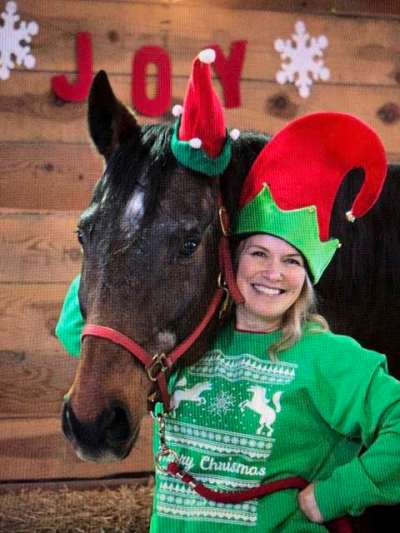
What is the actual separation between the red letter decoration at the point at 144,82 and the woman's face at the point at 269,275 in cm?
85

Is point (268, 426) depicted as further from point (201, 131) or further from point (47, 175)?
point (47, 175)

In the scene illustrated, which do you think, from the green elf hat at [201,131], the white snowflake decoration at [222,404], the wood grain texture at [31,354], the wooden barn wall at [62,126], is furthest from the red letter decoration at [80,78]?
the white snowflake decoration at [222,404]

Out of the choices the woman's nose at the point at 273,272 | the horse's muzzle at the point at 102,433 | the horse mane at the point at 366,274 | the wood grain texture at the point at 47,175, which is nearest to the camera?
the horse's muzzle at the point at 102,433

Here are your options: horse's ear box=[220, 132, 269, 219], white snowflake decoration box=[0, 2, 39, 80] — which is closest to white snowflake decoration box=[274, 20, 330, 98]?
white snowflake decoration box=[0, 2, 39, 80]

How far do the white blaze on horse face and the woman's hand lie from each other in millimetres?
314

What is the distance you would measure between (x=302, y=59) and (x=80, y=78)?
506mm

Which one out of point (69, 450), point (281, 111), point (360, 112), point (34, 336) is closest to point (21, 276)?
point (34, 336)

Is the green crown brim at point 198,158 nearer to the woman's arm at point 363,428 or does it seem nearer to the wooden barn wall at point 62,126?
the woman's arm at point 363,428

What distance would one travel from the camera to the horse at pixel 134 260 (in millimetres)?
629

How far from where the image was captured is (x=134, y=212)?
26.2 inches

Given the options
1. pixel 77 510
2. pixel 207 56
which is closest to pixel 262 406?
pixel 207 56

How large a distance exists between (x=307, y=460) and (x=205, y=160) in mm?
330

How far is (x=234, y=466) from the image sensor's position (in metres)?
0.72

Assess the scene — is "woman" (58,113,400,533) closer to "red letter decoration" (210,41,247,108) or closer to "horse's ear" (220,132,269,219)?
"horse's ear" (220,132,269,219)
